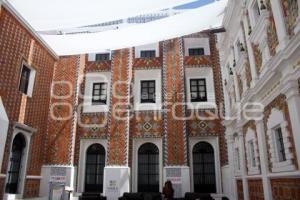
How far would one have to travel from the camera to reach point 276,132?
7.54m

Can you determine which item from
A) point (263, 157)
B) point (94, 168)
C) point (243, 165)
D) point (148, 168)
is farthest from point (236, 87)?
point (94, 168)

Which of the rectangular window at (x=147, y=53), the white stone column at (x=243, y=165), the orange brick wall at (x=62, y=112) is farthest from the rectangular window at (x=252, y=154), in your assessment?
the orange brick wall at (x=62, y=112)

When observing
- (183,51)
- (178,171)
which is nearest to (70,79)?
(183,51)

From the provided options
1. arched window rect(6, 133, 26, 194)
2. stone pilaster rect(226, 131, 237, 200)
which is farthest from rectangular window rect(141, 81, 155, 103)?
arched window rect(6, 133, 26, 194)

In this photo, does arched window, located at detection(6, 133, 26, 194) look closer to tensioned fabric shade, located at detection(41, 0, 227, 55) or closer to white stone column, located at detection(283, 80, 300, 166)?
tensioned fabric shade, located at detection(41, 0, 227, 55)

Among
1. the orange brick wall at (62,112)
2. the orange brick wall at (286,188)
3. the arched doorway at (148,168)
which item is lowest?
the orange brick wall at (286,188)

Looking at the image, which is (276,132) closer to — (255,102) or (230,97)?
(255,102)

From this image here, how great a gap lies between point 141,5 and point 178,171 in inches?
304

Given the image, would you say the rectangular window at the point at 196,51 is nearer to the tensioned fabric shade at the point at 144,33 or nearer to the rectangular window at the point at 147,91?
the tensioned fabric shade at the point at 144,33

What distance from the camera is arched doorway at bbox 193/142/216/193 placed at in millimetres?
13023

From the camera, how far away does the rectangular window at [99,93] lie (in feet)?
48.0

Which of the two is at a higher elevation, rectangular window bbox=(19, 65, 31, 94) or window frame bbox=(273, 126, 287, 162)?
rectangular window bbox=(19, 65, 31, 94)

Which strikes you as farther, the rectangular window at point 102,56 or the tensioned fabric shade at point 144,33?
the rectangular window at point 102,56

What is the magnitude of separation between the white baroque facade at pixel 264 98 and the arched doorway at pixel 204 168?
1.46 metres
